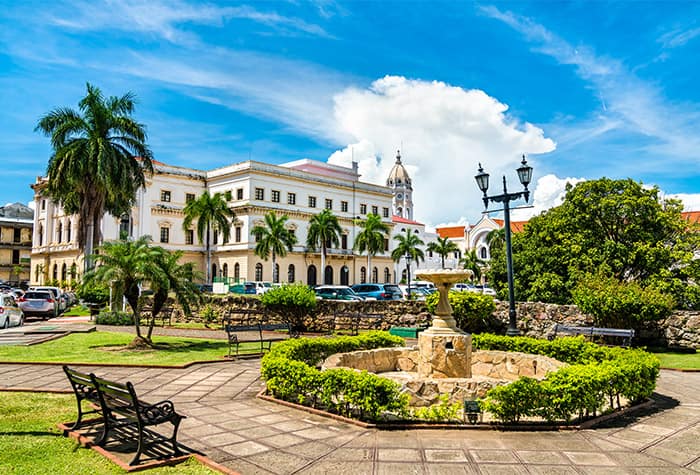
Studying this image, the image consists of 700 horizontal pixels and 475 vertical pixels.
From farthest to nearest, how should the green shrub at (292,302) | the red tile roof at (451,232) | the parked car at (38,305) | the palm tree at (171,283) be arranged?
the red tile roof at (451,232) → the parked car at (38,305) → the green shrub at (292,302) → the palm tree at (171,283)

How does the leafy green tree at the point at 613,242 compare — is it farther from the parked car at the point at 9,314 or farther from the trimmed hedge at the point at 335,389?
the parked car at the point at 9,314

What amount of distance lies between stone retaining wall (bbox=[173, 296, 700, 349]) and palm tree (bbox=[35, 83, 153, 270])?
9.60 m

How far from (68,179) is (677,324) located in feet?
96.7

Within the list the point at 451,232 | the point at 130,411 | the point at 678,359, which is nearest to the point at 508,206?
the point at 678,359

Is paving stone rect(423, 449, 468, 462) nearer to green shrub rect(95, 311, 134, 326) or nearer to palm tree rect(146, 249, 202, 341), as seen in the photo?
palm tree rect(146, 249, 202, 341)

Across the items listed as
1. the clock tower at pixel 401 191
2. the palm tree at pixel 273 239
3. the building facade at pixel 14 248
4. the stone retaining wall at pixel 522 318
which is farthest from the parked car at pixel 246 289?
the clock tower at pixel 401 191

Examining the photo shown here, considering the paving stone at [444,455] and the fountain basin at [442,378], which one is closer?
the paving stone at [444,455]

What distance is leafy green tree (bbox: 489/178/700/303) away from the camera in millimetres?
18172

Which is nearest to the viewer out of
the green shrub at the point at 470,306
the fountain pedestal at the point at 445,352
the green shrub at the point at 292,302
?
the fountain pedestal at the point at 445,352

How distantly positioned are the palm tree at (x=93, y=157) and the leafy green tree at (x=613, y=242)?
75.0 ft

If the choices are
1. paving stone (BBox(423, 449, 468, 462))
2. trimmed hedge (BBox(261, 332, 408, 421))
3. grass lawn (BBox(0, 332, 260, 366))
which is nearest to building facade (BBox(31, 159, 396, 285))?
grass lawn (BBox(0, 332, 260, 366))

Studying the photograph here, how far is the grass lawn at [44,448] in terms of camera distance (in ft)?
16.7

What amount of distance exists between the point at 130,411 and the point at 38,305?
78.5 ft

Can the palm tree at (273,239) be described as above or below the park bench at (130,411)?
above
